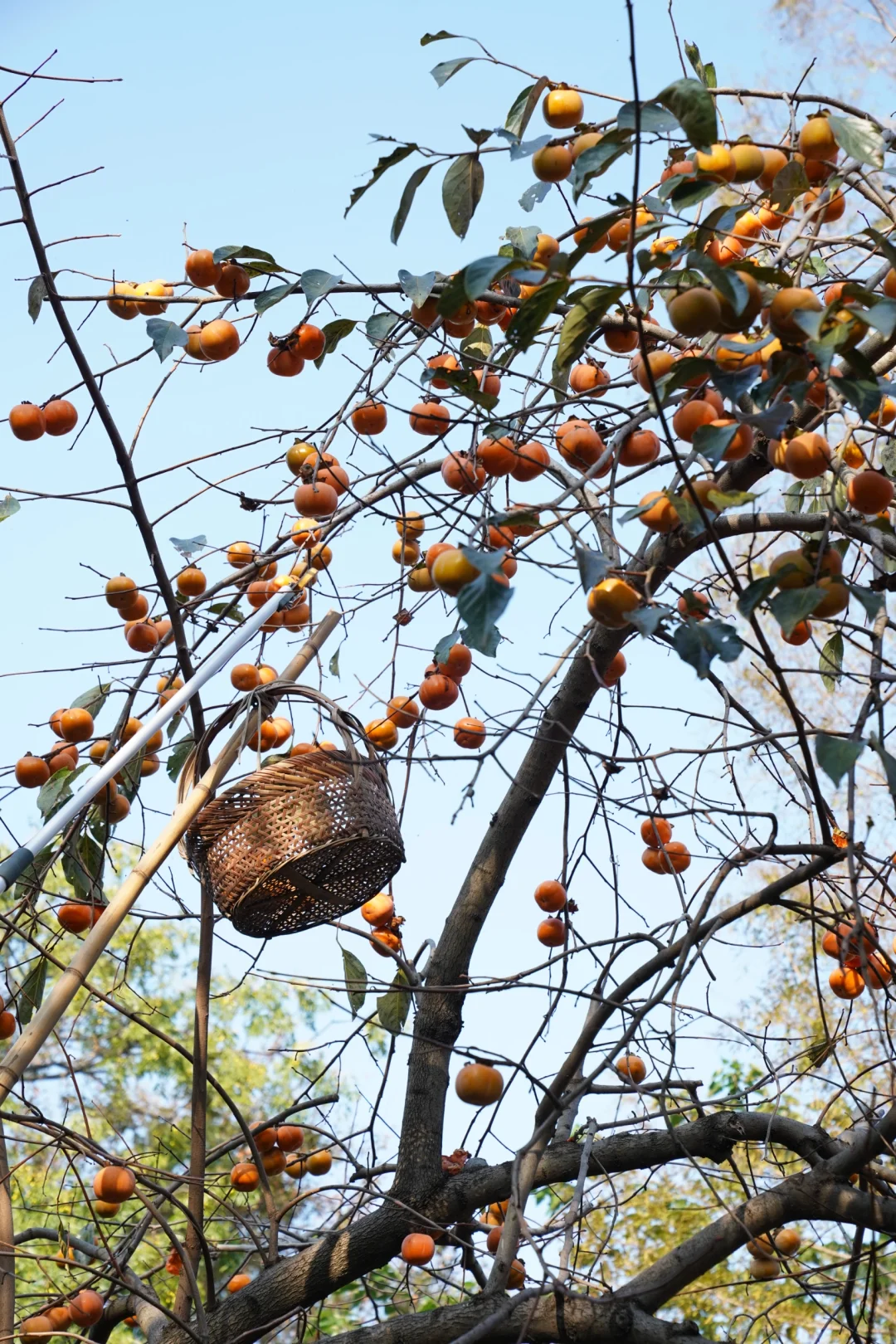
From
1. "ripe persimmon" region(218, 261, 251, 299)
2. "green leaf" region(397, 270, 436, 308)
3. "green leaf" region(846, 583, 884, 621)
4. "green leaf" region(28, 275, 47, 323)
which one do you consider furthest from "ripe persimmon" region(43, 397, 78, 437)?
"green leaf" region(846, 583, 884, 621)

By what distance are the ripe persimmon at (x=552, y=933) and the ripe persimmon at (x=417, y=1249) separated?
42 cm

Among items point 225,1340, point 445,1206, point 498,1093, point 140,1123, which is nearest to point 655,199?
point 498,1093

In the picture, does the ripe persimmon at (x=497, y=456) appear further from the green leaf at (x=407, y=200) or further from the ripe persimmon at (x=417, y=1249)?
the ripe persimmon at (x=417, y=1249)

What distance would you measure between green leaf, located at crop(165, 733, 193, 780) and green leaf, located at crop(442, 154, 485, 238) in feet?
2.81

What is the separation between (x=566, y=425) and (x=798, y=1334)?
435cm

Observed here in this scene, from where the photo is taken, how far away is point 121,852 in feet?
21.9

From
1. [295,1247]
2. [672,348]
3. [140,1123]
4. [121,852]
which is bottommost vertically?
[295,1247]

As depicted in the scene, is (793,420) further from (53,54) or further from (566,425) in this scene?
(53,54)

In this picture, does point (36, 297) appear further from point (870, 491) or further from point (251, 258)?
point (870, 491)

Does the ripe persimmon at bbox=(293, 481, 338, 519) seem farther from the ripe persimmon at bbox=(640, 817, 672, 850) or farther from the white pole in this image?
the ripe persimmon at bbox=(640, 817, 672, 850)

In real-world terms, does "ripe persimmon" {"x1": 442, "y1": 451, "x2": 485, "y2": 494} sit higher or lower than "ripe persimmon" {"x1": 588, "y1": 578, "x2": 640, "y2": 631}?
higher

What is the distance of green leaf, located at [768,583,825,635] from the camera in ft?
3.26

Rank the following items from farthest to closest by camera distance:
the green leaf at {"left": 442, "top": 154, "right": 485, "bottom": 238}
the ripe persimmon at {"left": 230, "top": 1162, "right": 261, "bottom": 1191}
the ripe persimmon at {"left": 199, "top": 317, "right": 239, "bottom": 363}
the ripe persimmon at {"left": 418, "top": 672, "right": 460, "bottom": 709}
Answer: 1. the ripe persimmon at {"left": 230, "top": 1162, "right": 261, "bottom": 1191}
2. the ripe persimmon at {"left": 418, "top": 672, "right": 460, "bottom": 709}
3. the ripe persimmon at {"left": 199, "top": 317, "right": 239, "bottom": 363}
4. the green leaf at {"left": 442, "top": 154, "right": 485, "bottom": 238}

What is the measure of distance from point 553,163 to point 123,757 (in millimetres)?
769
